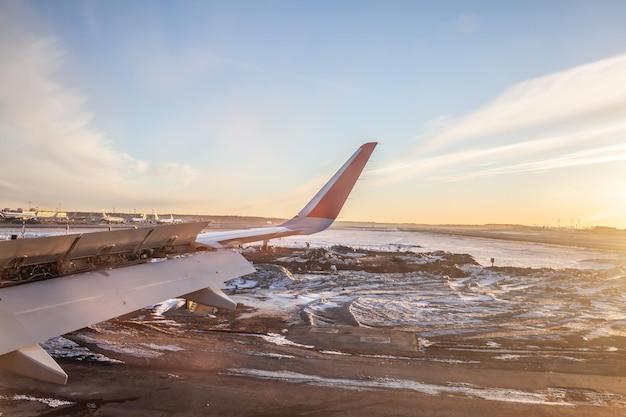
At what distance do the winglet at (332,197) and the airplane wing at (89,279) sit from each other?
395 centimetres

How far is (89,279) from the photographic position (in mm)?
5133

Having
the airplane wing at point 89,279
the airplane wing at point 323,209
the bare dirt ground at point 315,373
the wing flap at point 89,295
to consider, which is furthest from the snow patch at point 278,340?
the wing flap at point 89,295

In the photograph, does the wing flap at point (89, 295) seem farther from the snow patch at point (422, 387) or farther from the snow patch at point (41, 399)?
the snow patch at point (41, 399)

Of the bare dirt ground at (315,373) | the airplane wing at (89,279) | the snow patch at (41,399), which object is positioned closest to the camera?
the airplane wing at (89,279)

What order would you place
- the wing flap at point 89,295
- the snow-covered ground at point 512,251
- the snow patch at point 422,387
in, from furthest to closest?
the snow-covered ground at point 512,251 → the snow patch at point 422,387 → the wing flap at point 89,295

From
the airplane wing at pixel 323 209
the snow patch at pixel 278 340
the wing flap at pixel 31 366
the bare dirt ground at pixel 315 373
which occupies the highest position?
the airplane wing at pixel 323 209

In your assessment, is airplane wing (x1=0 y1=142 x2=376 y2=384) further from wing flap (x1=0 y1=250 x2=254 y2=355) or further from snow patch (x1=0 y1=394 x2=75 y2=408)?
snow patch (x1=0 y1=394 x2=75 y2=408)

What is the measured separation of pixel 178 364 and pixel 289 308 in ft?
19.6

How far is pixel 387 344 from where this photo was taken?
9.97 metres

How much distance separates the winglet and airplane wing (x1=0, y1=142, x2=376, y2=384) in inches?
155

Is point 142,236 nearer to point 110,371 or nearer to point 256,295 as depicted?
point 110,371

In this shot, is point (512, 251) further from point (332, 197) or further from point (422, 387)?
point (422, 387)

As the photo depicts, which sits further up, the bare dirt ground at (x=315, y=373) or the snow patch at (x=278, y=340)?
the bare dirt ground at (x=315, y=373)

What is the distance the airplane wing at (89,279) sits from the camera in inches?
148
